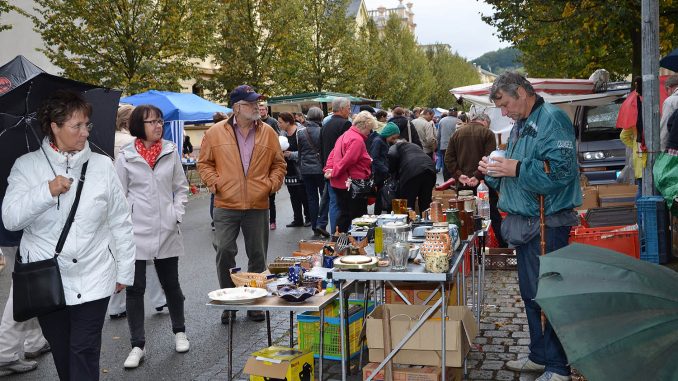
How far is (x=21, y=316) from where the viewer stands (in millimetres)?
4156

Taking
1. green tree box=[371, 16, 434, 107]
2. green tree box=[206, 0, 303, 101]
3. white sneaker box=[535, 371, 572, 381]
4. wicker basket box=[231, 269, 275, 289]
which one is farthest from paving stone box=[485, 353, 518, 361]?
green tree box=[371, 16, 434, 107]

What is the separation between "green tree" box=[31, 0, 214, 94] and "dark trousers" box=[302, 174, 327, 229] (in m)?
11.5

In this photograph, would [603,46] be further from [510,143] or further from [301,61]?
[301,61]

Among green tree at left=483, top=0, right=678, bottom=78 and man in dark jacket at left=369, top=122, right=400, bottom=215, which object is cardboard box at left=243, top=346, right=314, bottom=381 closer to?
man in dark jacket at left=369, top=122, right=400, bottom=215

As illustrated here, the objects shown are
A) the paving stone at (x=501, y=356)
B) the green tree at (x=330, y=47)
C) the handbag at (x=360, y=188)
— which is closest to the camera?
the paving stone at (x=501, y=356)

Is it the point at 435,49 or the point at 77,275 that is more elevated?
the point at 435,49

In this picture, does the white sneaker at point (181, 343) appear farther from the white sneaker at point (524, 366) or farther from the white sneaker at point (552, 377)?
the white sneaker at point (552, 377)

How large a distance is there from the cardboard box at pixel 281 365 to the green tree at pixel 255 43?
26304mm

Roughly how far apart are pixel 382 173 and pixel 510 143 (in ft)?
18.7

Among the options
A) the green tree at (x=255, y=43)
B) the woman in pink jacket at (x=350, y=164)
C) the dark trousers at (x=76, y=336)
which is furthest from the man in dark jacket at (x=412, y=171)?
the green tree at (x=255, y=43)

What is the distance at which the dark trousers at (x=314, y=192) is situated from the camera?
13.0 m

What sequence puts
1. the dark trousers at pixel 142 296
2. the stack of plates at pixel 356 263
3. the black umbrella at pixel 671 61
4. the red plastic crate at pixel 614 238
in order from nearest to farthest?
the stack of plates at pixel 356 263, the dark trousers at pixel 142 296, the black umbrella at pixel 671 61, the red plastic crate at pixel 614 238

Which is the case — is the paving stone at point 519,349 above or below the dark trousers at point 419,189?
below

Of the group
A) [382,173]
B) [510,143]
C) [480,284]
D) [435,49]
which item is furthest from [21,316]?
[435,49]
